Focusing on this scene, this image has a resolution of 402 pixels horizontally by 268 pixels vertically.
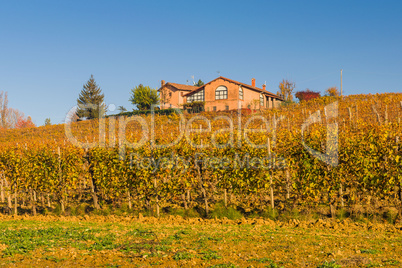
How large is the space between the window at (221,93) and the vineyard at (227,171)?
41090 mm

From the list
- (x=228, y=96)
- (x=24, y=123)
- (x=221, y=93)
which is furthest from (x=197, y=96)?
(x=24, y=123)

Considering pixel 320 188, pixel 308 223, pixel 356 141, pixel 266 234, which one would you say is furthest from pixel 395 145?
pixel 266 234

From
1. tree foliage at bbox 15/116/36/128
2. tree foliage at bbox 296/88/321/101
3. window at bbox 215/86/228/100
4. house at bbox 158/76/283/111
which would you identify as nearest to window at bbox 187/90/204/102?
house at bbox 158/76/283/111

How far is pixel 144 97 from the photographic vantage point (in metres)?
63.0

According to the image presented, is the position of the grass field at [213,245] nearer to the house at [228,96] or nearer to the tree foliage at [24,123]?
the house at [228,96]

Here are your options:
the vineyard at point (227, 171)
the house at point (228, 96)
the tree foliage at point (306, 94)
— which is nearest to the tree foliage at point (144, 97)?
the house at point (228, 96)

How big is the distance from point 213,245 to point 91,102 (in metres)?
63.8

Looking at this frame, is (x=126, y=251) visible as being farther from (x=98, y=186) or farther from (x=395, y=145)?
(x=395, y=145)

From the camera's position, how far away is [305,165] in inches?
445

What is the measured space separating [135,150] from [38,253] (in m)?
5.82

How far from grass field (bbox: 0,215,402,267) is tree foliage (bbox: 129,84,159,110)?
53.1 metres

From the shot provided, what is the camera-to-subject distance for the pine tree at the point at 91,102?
6434 cm

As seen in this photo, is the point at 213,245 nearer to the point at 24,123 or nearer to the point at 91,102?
the point at 91,102

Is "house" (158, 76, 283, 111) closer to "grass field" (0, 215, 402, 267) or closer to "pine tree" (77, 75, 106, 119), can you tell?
"pine tree" (77, 75, 106, 119)
